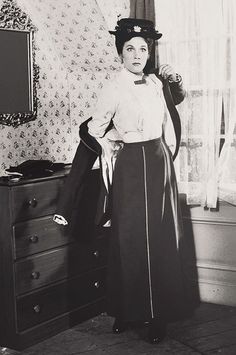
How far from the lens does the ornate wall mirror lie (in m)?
3.81

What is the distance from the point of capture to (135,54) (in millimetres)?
3555

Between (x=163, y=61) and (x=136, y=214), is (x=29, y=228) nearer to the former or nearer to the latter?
(x=136, y=214)

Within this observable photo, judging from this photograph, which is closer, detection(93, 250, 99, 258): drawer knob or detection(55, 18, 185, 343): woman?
detection(55, 18, 185, 343): woman

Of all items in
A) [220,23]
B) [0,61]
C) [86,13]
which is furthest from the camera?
[86,13]

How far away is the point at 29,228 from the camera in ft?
11.5

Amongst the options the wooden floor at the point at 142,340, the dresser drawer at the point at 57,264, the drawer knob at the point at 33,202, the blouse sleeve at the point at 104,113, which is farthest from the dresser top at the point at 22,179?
the wooden floor at the point at 142,340

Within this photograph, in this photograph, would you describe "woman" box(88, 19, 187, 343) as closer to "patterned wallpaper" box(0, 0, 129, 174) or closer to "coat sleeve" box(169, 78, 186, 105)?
"coat sleeve" box(169, 78, 186, 105)

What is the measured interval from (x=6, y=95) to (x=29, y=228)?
906mm

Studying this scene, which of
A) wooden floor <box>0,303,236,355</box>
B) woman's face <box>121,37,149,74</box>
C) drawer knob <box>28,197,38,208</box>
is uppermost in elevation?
woman's face <box>121,37,149,74</box>

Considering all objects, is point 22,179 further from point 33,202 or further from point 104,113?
point 104,113

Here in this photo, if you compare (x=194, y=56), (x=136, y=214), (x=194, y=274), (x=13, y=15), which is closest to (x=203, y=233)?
(x=194, y=274)

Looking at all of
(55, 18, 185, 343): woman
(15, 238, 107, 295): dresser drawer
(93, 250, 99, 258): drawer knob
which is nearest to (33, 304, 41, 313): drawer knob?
(15, 238, 107, 295): dresser drawer

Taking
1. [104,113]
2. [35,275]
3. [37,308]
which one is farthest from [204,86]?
[37,308]

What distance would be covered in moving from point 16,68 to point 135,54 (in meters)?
0.84
